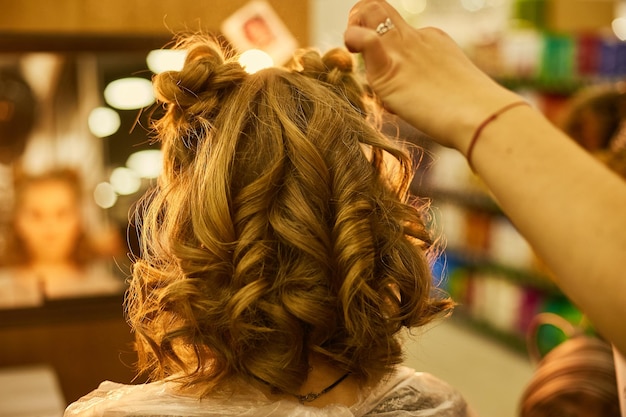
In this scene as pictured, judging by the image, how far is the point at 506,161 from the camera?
0.66 metres

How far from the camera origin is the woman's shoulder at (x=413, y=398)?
1079 mm

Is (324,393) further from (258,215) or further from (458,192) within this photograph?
(458,192)

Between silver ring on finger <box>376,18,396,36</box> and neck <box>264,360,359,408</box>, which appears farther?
neck <box>264,360,359,408</box>

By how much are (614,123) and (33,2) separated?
1.75 meters

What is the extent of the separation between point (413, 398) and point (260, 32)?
71cm

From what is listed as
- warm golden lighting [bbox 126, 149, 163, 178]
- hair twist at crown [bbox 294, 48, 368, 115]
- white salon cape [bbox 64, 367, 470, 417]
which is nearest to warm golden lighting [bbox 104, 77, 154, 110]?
warm golden lighting [bbox 126, 149, 163, 178]

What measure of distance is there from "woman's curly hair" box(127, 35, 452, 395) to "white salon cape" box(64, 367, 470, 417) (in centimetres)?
3

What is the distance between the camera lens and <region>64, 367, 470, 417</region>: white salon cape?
99cm

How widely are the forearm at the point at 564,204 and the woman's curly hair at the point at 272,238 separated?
0.35 metres

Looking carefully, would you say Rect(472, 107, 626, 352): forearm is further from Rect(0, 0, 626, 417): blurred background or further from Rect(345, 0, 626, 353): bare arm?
Rect(0, 0, 626, 417): blurred background

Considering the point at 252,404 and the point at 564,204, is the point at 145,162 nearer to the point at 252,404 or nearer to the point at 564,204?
the point at 252,404

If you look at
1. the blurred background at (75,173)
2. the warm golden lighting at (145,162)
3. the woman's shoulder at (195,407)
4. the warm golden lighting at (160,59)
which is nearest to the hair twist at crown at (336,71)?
the woman's shoulder at (195,407)

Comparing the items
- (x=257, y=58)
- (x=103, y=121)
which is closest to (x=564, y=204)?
(x=257, y=58)

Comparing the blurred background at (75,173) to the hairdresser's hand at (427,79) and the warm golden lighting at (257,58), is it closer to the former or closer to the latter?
the warm golden lighting at (257,58)
